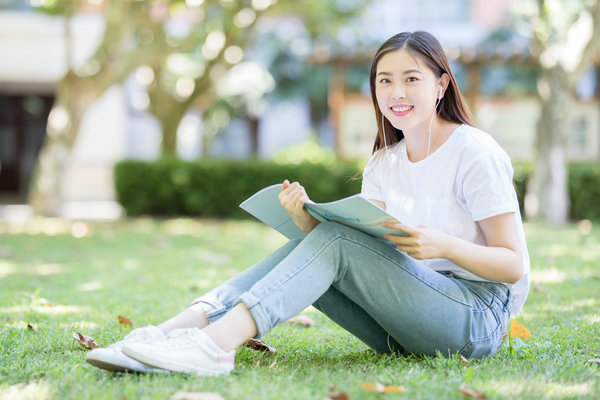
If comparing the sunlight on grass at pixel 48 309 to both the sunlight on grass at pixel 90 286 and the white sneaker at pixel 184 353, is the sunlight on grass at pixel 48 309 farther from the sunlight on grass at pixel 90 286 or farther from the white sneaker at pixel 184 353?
the white sneaker at pixel 184 353

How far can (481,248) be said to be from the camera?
7.63 feet

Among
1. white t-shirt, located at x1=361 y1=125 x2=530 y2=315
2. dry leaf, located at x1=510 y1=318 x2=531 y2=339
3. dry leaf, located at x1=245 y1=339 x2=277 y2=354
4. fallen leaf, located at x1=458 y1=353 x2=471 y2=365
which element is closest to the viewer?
white t-shirt, located at x1=361 y1=125 x2=530 y2=315

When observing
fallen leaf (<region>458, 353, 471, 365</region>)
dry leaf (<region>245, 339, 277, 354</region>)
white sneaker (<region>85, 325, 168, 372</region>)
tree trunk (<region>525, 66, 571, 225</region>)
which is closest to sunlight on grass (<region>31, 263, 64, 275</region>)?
dry leaf (<region>245, 339, 277, 354</region>)

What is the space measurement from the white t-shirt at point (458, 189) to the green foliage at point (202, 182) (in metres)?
7.79

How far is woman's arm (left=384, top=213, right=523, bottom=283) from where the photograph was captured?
226 centimetres

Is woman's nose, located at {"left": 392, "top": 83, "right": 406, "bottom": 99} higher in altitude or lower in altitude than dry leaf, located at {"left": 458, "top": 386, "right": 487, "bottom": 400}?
higher

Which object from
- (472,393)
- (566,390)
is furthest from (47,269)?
(566,390)

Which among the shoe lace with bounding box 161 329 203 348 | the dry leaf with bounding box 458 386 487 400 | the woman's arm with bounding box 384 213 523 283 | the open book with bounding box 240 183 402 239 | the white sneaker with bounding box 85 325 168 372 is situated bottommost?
the dry leaf with bounding box 458 386 487 400

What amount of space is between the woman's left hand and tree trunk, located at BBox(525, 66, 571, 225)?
310 inches

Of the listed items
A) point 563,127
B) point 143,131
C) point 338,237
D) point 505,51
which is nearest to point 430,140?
point 338,237

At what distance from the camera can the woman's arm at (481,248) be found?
2256 mm

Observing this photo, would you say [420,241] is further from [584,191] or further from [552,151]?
[584,191]

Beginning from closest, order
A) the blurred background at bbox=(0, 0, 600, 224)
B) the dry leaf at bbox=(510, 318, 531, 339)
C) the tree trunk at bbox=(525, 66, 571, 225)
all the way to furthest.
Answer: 1. the dry leaf at bbox=(510, 318, 531, 339)
2. the tree trunk at bbox=(525, 66, 571, 225)
3. the blurred background at bbox=(0, 0, 600, 224)

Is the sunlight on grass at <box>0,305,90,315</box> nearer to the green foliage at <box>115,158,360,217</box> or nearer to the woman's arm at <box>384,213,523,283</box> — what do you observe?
the woman's arm at <box>384,213,523,283</box>
